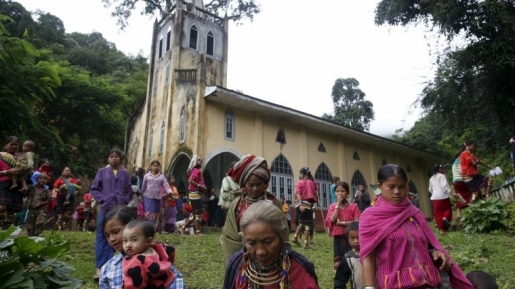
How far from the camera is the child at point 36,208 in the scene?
25.5ft

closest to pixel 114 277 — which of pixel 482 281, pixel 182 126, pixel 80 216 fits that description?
pixel 482 281

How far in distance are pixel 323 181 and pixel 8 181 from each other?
1688 cm

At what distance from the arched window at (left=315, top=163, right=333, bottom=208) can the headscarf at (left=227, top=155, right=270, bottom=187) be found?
58.1ft

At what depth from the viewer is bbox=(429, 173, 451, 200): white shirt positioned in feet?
29.0

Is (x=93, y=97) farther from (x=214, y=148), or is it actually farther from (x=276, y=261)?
(x=276, y=261)

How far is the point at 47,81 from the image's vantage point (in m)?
6.70

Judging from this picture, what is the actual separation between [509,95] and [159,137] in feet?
49.7

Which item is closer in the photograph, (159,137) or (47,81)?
(47,81)

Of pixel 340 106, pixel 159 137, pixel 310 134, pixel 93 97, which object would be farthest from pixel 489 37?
pixel 340 106

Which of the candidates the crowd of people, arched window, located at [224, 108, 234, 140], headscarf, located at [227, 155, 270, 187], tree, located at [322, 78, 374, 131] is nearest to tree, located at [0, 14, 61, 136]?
the crowd of people

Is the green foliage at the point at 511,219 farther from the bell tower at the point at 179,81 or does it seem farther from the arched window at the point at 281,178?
the bell tower at the point at 179,81

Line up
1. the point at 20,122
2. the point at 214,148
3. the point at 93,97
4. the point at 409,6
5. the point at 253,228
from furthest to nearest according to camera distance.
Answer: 1. the point at 93,97
2. the point at 214,148
3. the point at 409,6
4. the point at 20,122
5. the point at 253,228

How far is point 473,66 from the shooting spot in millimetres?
13047

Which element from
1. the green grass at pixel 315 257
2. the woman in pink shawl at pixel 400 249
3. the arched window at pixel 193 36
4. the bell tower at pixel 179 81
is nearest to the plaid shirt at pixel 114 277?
the woman in pink shawl at pixel 400 249
